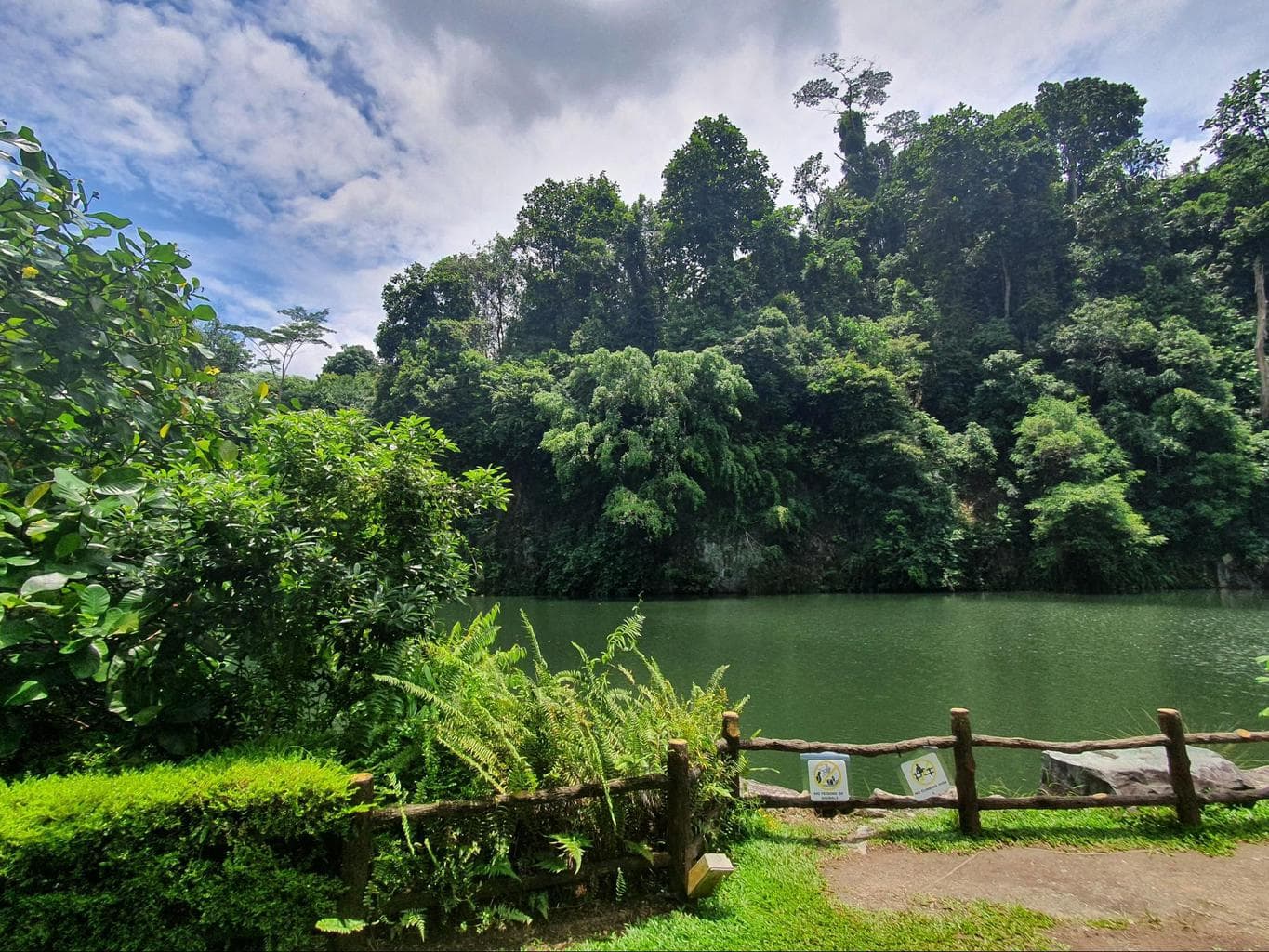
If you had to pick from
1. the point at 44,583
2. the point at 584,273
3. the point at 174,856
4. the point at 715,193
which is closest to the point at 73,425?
the point at 44,583

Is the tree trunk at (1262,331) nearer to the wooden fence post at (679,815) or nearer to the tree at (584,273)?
the tree at (584,273)

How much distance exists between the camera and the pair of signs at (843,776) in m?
4.45

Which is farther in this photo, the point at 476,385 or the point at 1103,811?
the point at 476,385

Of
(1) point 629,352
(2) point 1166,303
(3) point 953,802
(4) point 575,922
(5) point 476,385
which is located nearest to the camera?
(4) point 575,922

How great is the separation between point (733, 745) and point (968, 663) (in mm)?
8681

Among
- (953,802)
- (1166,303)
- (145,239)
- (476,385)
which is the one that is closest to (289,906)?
(145,239)

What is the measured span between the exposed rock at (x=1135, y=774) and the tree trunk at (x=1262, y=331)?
24.9m

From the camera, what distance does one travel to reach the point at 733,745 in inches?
165

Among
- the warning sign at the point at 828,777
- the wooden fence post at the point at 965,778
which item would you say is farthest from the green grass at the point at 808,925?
the wooden fence post at the point at 965,778

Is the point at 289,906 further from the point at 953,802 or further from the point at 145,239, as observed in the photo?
the point at 953,802

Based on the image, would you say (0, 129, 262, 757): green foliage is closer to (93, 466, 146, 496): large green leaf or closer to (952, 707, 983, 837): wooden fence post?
(93, 466, 146, 496): large green leaf

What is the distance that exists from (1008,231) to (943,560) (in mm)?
17468

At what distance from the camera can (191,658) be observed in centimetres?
312

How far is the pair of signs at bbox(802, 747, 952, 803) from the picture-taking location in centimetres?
445
